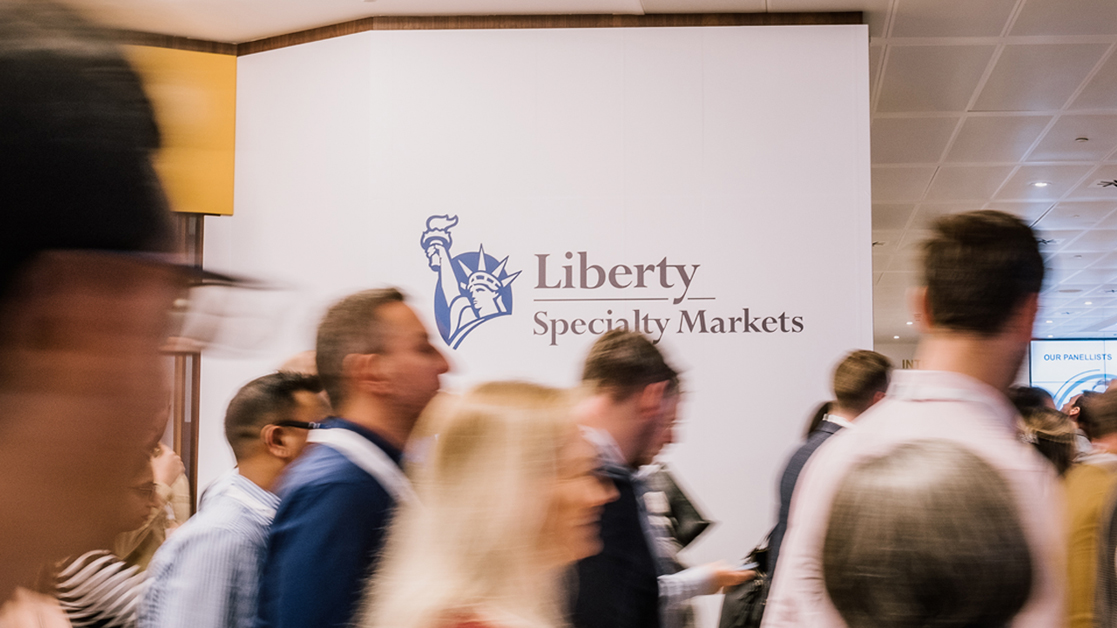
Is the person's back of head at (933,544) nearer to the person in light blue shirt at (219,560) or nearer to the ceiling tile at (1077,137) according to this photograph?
the person in light blue shirt at (219,560)

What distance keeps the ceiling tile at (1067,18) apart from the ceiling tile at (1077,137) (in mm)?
1511

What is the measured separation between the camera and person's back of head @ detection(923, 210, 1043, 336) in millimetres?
1551

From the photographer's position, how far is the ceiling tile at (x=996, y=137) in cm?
643

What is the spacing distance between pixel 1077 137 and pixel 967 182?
1.26 metres

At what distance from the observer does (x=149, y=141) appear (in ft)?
1.29

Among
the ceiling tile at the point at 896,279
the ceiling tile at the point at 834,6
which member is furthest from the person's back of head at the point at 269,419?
the ceiling tile at the point at 896,279

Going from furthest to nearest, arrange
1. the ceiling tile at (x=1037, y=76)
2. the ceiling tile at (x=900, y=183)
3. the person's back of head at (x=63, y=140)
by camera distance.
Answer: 1. the ceiling tile at (x=900, y=183)
2. the ceiling tile at (x=1037, y=76)
3. the person's back of head at (x=63, y=140)

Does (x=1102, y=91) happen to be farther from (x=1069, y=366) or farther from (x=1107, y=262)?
(x=1069, y=366)

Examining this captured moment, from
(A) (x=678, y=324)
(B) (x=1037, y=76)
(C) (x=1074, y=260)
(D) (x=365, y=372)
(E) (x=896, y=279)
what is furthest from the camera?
(E) (x=896, y=279)

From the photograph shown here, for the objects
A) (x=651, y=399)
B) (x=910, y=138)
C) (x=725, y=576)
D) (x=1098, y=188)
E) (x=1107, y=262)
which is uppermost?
(x=910, y=138)

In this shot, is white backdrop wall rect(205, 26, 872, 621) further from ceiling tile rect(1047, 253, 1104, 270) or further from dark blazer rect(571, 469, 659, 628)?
ceiling tile rect(1047, 253, 1104, 270)

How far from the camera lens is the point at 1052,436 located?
3049 mm

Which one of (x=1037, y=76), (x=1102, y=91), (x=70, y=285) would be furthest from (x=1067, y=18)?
(x=70, y=285)

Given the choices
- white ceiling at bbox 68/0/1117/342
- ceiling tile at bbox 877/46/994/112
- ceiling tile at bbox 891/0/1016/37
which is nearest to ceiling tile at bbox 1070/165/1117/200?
white ceiling at bbox 68/0/1117/342
